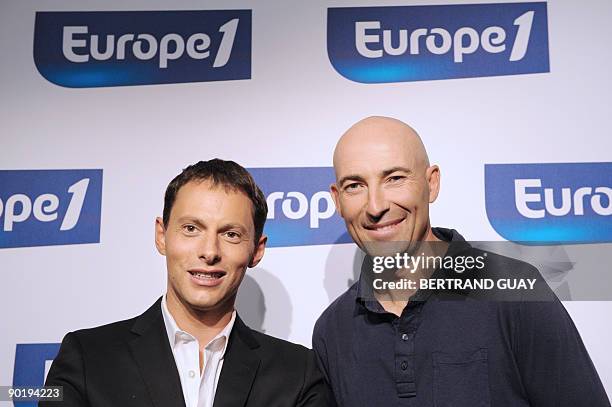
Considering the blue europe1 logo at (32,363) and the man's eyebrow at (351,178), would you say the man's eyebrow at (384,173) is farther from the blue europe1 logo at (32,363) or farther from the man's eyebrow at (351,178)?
the blue europe1 logo at (32,363)

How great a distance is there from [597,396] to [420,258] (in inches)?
17.6

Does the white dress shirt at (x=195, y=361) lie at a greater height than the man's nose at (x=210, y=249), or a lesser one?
lesser

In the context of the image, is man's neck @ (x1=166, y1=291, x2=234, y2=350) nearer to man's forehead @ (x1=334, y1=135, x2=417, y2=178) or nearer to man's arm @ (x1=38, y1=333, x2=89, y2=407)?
man's arm @ (x1=38, y1=333, x2=89, y2=407)

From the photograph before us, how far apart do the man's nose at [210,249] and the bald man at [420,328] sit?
0.30 m

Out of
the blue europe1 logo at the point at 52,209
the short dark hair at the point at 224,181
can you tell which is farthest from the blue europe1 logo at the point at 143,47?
the short dark hair at the point at 224,181

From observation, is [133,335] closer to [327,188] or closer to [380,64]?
[327,188]

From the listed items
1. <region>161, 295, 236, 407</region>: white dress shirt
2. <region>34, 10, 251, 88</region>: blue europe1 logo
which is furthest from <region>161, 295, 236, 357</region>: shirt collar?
<region>34, 10, 251, 88</region>: blue europe1 logo

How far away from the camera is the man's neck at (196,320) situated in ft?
4.58

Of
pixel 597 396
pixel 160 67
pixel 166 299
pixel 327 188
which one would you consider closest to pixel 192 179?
pixel 166 299

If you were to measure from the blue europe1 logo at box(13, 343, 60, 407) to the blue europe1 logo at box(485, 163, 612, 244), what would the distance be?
1.25 metres

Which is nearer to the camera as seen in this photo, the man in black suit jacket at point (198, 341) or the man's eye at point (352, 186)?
the man in black suit jacket at point (198, 341)

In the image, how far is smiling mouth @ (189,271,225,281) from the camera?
135 cm

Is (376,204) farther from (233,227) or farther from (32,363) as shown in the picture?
(32,363)

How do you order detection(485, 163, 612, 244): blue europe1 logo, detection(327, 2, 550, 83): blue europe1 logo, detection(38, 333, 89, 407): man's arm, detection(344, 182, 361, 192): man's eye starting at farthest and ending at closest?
1. detection(327, 2, 550, 83): blue europe1 logo
2. detection(485, 163, 612, 244): blue europe1 logo
3. detection(344, 182, 361, 192): man's eye
4. detection(38, 333, 89, 407): man's arm
